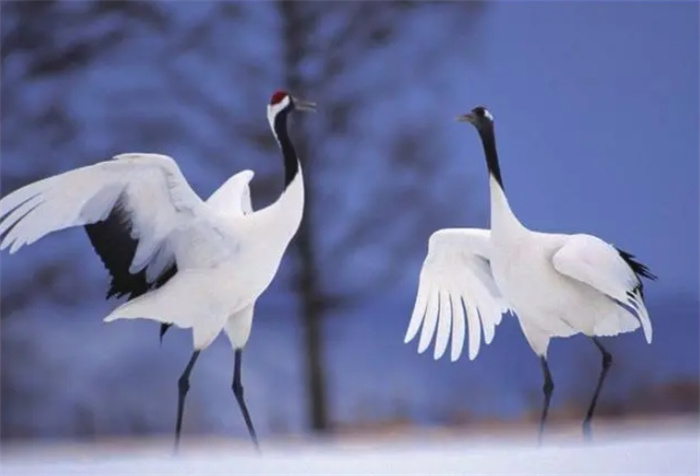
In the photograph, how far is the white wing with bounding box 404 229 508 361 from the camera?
308 centimetres

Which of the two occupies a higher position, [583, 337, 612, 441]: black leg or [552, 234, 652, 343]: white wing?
[552, 234, 652, 343]: white wing

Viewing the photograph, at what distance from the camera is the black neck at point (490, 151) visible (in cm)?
299

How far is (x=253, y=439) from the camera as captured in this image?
3.04 metres

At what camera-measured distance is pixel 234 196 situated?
120 inches

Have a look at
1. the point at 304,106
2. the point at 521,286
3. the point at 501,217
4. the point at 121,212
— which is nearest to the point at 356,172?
the point at 304,106

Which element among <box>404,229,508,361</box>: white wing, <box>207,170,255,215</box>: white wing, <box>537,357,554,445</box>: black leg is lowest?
<box>537,357,554,445</box>: black leg

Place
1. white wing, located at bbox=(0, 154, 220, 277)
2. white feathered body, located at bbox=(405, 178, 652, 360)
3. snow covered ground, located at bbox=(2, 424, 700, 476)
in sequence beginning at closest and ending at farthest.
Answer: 1. snow covered ground, located at bbox=(2, 424, 700, 476)
2. white wing, located at bbox=(0, 154, 220, 277)
3. white feathered body, located at bbox=(405, 178, 652, 360)

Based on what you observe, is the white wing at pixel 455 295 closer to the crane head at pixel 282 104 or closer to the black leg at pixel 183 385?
the crane head at pixel 282 104

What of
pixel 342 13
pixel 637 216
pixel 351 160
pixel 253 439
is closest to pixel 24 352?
pixel 253 439

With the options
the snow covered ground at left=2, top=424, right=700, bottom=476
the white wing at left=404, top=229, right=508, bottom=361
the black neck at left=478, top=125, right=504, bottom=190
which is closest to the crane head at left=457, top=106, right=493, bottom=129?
the black neck at left=478, top=125, right=504, bottom=190

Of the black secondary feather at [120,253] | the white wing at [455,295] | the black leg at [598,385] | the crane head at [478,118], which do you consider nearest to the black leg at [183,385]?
the black secondary feather at [120,253]

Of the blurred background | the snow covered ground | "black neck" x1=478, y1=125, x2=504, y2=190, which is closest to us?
the snow covered ground

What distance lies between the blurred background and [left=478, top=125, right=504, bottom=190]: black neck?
0.80 ft

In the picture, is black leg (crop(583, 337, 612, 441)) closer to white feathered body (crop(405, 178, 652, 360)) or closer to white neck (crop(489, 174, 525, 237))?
white feathered body (crop(405, 178, 652, 360))
